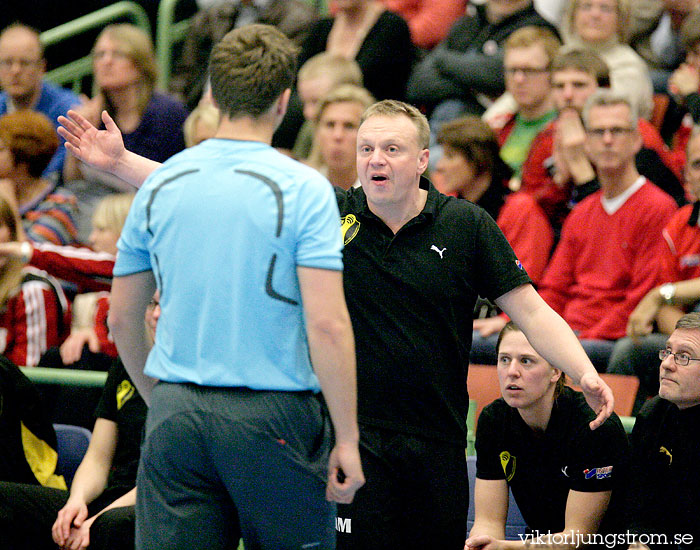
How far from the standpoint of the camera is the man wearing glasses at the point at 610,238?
5.49 metres

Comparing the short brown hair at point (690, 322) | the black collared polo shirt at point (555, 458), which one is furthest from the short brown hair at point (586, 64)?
the black collared polo shirt at point (555, 458)

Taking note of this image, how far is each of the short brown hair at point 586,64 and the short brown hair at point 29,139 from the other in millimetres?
3179

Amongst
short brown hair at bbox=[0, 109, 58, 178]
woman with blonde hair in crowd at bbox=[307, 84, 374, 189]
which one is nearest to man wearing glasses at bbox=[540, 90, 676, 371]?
woman with blonde hair in crowd at bbox=[307, 84, 374, 189]

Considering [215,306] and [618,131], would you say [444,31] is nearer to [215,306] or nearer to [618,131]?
[618,131]

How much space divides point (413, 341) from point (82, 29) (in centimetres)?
639

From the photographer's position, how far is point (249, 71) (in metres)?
2.55

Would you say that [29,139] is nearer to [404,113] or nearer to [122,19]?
[122,19]

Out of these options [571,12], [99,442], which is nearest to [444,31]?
[571,12]

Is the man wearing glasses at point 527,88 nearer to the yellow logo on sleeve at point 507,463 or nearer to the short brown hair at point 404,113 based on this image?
the yellow logo on sleeve at point 507,463

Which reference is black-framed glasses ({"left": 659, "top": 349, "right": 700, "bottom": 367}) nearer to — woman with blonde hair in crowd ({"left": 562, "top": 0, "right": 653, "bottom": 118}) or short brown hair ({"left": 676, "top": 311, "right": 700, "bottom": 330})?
short brown hair ({"left": 676, "top": 311, "right": 700, "bottom": 330})

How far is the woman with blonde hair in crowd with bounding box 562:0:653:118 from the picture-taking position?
6.43 metres

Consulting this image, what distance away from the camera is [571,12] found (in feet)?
22.3

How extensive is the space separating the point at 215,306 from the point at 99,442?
2052 mm

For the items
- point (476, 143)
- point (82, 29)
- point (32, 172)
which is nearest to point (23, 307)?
point (32, 172)
